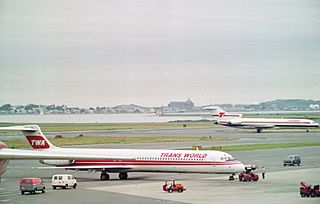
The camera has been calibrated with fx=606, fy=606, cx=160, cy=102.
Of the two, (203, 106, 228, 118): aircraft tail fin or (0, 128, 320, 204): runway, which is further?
(203, 106, 228, 118): aircraft tail fin

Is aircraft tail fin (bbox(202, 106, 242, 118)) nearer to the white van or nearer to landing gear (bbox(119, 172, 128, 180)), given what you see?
landing gear (bbox(119, 172, 128, 180))

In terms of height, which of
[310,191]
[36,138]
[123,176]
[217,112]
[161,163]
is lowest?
[310,191]

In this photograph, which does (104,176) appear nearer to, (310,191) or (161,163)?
(161,163)

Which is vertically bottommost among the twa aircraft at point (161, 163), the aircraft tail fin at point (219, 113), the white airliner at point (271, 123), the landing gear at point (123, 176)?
the landing gear at point (123, 176)

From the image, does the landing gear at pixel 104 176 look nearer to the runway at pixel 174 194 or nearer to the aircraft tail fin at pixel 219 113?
the runway at pixel 174 194

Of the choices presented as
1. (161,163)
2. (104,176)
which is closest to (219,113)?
(104,176)

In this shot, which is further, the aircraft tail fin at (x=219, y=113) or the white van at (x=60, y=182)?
the aircraft tail fin at (x=219, y=113)

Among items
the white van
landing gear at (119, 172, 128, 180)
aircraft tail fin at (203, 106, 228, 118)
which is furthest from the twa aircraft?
aircraft tail fin at (203, 106, 228, 118)

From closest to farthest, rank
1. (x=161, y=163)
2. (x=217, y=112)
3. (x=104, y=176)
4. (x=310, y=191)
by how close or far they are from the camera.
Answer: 1. (x=310, y=191)
2. (x=161, y=163)
3. (x=104, y=176)
4. (x=217, y=112)

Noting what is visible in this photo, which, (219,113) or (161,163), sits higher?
(219,113)

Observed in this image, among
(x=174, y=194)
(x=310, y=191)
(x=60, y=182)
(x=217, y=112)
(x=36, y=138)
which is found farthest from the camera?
(x=217, y=112)

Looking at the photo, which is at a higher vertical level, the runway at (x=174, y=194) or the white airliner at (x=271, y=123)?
the white airliner at (x=271, y=123)

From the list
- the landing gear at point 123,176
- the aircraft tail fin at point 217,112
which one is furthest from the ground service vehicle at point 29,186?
the aircraft tail fin at point 217,112

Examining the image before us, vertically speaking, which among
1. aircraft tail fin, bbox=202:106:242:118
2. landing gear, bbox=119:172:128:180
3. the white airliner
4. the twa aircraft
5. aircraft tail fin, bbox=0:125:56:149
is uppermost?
aircraft tail fin, bbox=202:106:242:118
